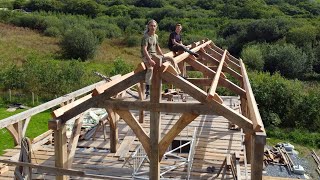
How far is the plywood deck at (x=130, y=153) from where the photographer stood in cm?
787

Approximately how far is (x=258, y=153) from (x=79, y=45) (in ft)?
109

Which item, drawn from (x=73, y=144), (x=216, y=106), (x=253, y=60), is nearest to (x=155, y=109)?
(x=216, y=106)

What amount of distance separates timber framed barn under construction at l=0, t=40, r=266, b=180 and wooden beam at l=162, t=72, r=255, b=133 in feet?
0.04

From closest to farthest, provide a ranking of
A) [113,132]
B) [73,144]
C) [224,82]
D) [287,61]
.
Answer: [73,144], [224,82], [113,132], [287,61]

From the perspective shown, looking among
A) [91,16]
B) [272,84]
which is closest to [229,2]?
[91,16]

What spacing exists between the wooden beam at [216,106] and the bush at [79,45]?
3192 cm

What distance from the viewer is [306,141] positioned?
1784 cm

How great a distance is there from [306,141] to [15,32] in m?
35.2

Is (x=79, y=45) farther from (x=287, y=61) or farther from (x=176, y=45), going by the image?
(x=176, y=45)

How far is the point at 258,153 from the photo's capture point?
4961 millimetres

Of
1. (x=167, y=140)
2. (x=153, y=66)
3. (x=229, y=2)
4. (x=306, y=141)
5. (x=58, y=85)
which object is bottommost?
(x=306, y=141)

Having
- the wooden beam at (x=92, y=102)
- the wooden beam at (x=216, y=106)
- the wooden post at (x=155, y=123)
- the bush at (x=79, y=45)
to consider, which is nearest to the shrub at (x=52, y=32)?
the bush at (x=79, y=45)

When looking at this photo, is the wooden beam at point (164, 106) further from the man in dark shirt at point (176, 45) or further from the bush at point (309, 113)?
the bush at point (309, 113)

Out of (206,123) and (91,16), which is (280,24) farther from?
(206,123)
